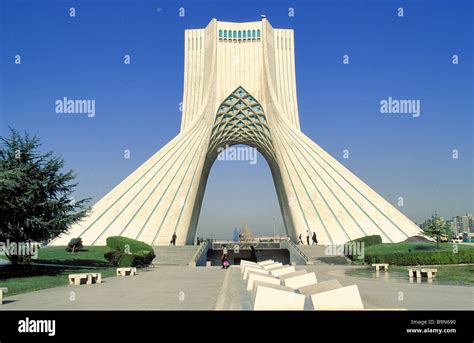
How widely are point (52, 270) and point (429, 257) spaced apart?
38.9 feet

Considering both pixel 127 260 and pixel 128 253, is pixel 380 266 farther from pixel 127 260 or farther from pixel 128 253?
pixel 128 253

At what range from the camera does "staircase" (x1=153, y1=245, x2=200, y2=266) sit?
20641 millimetres

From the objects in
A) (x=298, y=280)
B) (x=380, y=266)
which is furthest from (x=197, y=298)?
(x=380, y=266)

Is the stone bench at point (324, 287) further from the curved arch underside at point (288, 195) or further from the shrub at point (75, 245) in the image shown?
the curved arch underside at point (288, 195)

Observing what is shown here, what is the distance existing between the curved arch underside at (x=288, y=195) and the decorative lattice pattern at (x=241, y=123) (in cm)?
122

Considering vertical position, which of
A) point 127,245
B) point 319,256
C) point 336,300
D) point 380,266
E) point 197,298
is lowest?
point 319,256

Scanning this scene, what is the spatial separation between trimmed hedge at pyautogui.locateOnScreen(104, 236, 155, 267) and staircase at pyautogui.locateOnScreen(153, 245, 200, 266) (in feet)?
8.29

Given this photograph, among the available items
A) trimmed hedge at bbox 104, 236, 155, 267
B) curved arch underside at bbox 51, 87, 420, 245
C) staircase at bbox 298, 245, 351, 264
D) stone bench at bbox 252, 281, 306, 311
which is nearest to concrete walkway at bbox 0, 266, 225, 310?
stone bench at bbox 252, 281, 306, 311

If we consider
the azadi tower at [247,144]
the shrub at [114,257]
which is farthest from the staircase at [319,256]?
the shrub at [114,257]

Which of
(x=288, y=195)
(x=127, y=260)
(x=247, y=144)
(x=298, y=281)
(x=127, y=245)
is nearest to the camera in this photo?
(x=298, y=281)

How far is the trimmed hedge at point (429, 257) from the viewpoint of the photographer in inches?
529

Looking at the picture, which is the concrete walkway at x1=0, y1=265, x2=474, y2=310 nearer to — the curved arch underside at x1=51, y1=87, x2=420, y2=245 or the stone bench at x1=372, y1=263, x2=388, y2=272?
the stone bench at x1=372, y1=263, x2=388, y2=272

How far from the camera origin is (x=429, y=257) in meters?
13.7
